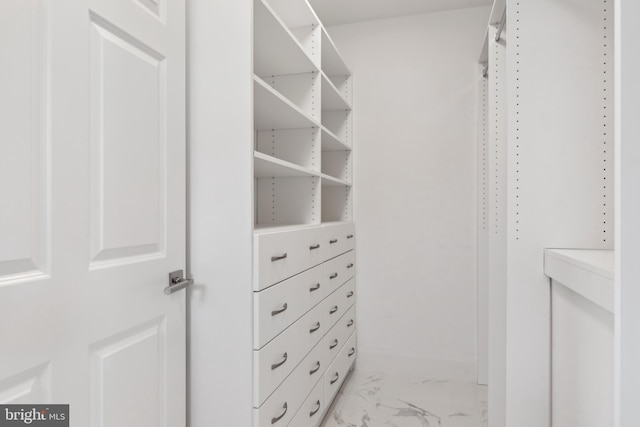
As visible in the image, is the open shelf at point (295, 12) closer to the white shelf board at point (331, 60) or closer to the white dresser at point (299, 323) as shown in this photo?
the white shelf board at point (331, 60)

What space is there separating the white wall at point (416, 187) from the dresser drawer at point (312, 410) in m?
0.87

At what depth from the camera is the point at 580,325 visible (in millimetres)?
984

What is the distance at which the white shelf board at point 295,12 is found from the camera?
1.77 m

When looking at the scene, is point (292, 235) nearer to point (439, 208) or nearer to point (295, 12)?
point (295, 12)

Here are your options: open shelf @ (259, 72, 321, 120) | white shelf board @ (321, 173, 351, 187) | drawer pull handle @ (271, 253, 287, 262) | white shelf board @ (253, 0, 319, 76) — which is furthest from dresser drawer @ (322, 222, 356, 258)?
white shelf board @ (253, 0, 319, 76)

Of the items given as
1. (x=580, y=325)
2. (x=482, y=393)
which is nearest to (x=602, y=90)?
(x=580, y=325)

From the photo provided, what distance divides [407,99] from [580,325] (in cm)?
198

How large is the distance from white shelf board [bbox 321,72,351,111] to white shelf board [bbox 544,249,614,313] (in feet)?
5.07

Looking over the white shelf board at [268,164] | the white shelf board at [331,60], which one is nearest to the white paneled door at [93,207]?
the white shelf board at [268,164]

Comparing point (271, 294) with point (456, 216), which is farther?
point (456, 216)

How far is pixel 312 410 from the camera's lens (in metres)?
1.73

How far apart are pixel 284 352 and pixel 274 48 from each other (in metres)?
1.33

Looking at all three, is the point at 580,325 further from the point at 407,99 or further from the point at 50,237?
the point at 407,99

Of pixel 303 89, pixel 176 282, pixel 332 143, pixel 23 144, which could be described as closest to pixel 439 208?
pixel 332 143
